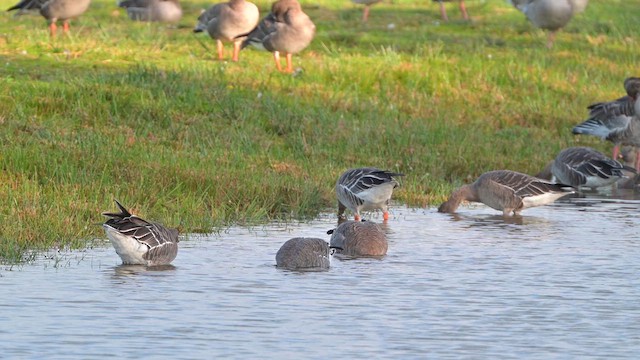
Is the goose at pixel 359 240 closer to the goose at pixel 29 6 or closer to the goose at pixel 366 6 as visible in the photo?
the goose at pixel 29 6

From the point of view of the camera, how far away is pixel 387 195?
13148 mm

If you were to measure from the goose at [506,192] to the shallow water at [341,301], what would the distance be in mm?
1296

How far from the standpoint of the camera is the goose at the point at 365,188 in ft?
42.2

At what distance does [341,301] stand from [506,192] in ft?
16.2

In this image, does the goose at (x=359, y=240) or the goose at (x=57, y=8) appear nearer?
the goose at (x=359, y=240)

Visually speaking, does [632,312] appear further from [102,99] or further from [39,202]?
[102,99]

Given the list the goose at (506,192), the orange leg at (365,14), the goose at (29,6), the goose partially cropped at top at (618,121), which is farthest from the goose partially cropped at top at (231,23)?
the goose at (506,192)

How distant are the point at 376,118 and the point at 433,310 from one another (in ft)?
29.4

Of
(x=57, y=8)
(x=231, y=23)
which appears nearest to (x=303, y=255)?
(x=231, y=23)

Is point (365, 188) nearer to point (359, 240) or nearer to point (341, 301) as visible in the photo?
point (359, 240)

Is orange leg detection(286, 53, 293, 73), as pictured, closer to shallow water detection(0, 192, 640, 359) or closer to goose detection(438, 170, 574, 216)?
goose detection(438, 170, 574, 216)

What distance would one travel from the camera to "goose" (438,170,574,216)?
1408 centimetres

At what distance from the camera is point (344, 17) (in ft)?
92.3

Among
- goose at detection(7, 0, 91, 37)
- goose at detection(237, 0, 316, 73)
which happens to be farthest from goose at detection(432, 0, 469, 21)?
goose at detection(7, 0, 91, 37)
